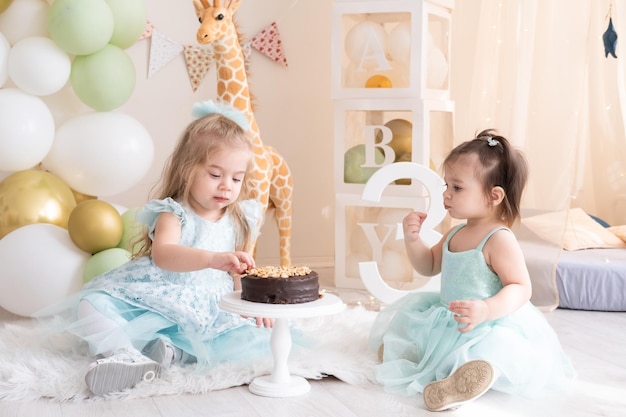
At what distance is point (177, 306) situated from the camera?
2.23 metres

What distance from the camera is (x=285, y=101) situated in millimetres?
4180

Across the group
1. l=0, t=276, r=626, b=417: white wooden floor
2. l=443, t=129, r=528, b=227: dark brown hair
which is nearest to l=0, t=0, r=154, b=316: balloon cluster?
l=0, t=276, r=626, b=417: white wooden floor

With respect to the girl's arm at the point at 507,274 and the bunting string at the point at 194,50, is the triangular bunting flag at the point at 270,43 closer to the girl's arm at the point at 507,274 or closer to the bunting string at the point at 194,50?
the bunting string at the point at 194,50

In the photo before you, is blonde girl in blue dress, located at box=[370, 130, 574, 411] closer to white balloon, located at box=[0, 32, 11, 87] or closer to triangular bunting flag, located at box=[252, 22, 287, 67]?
white balloon, located at box=[0, 32, 11, 87]

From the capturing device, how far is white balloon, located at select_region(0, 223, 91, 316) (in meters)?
2.85

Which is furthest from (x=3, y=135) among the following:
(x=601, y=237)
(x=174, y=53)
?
(x=601, y=237)

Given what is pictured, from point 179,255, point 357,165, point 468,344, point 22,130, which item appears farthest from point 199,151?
point 357,165

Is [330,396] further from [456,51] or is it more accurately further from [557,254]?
[456,51]

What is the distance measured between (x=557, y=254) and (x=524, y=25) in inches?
37.9

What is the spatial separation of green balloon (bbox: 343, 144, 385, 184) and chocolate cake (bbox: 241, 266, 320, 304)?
1614mm

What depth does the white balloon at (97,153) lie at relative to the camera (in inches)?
122

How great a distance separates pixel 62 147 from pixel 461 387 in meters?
1.87

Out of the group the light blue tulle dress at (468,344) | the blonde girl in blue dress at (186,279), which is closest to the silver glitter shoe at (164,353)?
the blonde girl in blue dress at (186,279)

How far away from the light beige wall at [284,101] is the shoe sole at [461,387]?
2263 millimetres
